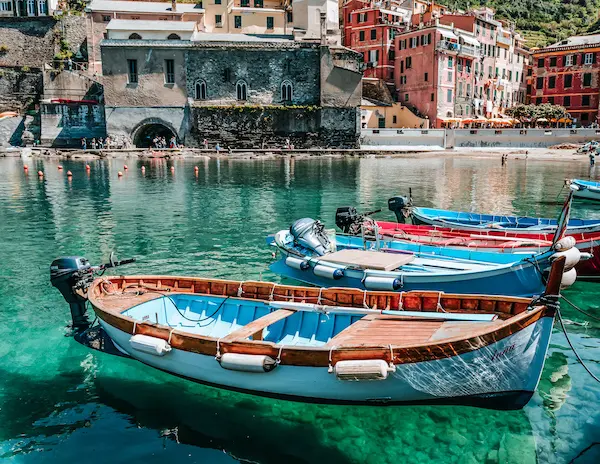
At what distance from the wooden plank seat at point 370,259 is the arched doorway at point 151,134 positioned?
48269 millimetres

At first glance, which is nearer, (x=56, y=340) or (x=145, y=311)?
(x=145, y=311)

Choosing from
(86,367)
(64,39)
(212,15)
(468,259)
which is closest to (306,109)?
(212,15)

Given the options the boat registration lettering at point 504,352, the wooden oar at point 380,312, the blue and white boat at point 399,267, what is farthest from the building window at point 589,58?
the boat registration lettering at point 504,352

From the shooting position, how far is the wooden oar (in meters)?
8.49

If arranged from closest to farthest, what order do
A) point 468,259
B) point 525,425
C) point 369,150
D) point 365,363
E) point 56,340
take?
point 365,363 → point 525,425 → point 56,340 → point 468,259 → point 369,150

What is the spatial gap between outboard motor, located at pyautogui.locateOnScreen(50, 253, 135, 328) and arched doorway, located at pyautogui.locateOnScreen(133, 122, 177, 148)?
49.8m

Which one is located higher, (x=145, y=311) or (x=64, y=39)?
(x=64, y=39)

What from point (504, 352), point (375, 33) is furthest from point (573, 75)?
point (504, 352)

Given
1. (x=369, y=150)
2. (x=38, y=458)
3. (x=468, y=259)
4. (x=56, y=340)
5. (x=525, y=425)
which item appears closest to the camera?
(x=38, y=458)

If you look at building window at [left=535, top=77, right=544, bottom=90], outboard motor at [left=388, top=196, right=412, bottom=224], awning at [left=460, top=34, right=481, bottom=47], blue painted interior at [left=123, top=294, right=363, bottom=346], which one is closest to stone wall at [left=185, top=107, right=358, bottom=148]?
awning at [left=460, top=34, right=481, bottom=47]

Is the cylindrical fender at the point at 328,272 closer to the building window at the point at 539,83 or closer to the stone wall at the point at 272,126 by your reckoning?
the stone wall at the point at 272,126

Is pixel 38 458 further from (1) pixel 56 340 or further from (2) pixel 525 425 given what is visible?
(2) pixel 525 425

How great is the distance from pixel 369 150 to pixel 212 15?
84.0 ft

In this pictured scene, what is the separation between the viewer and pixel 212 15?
66438mm
